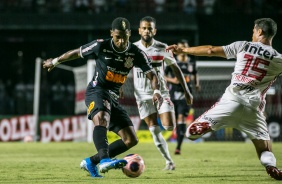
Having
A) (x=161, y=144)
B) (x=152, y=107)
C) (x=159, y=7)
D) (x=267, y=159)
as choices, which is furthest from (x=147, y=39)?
(x=159, y=7)

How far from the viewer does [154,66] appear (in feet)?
34.7

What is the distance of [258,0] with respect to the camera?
1211 inches

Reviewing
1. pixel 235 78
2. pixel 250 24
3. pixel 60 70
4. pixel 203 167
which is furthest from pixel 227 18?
pixel 235 78

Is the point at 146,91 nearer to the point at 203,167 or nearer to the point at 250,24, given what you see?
the point at 203,167

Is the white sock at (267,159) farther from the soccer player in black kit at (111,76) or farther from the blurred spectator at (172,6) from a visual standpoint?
the blurred spectator at (172,6)

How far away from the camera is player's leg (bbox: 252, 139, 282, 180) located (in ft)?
26.7

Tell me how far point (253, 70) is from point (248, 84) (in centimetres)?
→ 18

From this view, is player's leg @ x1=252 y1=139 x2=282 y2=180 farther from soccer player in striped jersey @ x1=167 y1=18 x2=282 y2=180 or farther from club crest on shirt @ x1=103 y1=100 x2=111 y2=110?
club crest on shirt @ x1=103 y1=100 x2=111 y2=110

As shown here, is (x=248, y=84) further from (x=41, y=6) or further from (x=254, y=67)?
(x=41, y=6)

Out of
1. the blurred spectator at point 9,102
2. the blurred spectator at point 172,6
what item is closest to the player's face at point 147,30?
the blurred spectator at point 9,102

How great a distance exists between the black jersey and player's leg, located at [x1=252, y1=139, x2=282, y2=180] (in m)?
1.90

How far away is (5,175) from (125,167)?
2.14 meters

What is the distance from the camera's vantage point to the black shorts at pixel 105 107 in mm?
8312

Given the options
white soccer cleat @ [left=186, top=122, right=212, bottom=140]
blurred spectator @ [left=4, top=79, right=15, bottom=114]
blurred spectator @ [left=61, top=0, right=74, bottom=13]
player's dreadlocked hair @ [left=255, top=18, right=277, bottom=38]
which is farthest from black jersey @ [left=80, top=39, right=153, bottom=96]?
blurred spectator @ [left=61, top=0, right=74, bottom=13]
